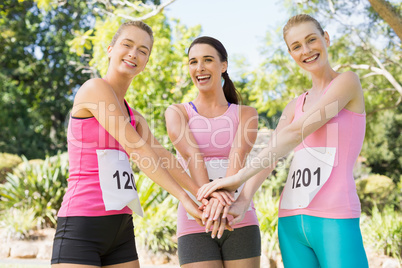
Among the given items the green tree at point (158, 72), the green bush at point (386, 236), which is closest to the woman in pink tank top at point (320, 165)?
the green bush at point (386, 236)

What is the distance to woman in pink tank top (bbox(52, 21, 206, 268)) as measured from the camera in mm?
2012

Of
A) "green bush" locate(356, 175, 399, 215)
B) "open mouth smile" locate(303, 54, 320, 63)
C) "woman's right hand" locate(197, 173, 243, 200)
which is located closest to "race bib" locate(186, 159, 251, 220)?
"woman's right hand" locate(197, 173, 243, 200)

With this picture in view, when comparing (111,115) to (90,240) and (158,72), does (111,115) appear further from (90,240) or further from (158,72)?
(158,72)

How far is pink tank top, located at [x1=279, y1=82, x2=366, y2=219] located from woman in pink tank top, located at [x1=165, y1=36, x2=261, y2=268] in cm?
43

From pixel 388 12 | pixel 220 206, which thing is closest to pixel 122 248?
pixel 220 206

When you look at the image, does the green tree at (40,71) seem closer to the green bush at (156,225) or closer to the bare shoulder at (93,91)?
the green bush at (156,225)

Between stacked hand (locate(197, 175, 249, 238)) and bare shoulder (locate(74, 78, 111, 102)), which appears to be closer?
bare shoulder (locate(74, 78, 111, 102))

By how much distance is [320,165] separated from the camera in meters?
2.19

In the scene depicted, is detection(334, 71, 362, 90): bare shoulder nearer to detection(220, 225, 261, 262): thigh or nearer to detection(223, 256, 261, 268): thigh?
detection(220, 225, 261, 262): thigh

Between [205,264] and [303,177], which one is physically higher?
[303,177]

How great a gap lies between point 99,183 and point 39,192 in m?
7.26

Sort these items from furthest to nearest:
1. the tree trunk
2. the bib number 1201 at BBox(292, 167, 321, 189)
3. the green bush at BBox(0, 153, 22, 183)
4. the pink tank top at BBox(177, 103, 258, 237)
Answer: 1. the green bush at BBox(0, 153, 22, 183)
2. the tree trunk
3. the pink tank top at BBox(177, 103, 258, 237)
4. the bib number 1201 at BBox(292, 167, 321, 189)

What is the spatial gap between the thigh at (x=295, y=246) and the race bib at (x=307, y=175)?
0.09 meters

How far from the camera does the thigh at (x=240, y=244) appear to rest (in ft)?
8.13
